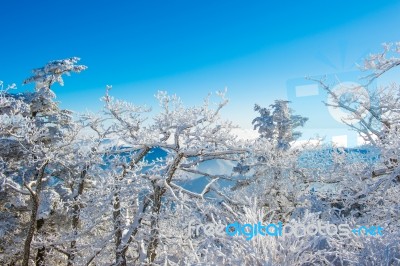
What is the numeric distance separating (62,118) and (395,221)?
1400cm

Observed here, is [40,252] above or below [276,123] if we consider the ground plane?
below

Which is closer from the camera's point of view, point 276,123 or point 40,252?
point 40,252

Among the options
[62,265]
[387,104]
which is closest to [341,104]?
[387,104]

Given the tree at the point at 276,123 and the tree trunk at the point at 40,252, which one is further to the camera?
the tree at the point at 276,123

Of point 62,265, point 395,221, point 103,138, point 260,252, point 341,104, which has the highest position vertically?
point 341,104

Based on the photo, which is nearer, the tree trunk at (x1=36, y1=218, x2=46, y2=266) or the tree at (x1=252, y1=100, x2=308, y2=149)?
the tree trunk at (x1=36, y1=218, x2=46, y2=266)

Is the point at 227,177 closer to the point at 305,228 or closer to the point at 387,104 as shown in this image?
the point at 387,104

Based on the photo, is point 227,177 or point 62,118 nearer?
point 227,177

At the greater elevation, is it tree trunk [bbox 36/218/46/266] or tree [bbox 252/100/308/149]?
tree [bbox 252/100/308/149]

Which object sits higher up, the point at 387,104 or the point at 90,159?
the point at 387,104

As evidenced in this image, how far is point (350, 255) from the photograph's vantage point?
4.46 m

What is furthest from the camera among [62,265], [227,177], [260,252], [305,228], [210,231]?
[62,265]

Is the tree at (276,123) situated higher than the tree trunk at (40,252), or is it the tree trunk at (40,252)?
the tree at (276,123)

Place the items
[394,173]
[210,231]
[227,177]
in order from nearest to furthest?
[210,231] < [394,173] < [227,177]
